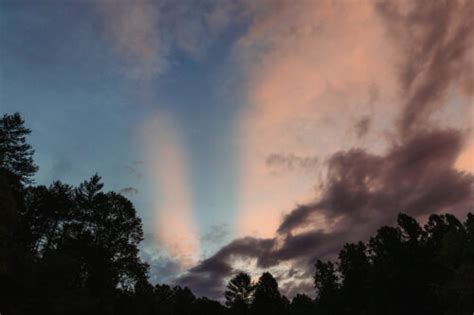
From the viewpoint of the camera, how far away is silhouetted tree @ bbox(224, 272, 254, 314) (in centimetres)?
12206

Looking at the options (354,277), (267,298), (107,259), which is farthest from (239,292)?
(107,259)

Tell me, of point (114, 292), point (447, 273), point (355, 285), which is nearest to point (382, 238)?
point (447, 273)

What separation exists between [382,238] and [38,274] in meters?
68.2

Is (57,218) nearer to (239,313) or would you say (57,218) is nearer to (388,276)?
(388,276)

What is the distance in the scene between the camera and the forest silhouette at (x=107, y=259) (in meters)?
32.4

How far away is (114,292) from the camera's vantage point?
47.4 meters

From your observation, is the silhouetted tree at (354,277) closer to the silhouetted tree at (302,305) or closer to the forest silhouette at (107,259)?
the forest silhouette at (107,259)

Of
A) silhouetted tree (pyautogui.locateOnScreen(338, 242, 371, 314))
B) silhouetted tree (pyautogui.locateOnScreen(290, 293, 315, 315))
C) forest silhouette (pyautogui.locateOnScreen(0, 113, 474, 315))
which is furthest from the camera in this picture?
silhouetted tree (pyautogui.locateOnScreen(290, 293, 315, 315))

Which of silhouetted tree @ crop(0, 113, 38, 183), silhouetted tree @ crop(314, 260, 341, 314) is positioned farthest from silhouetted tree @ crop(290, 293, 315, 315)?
silhouetted tree @ crop(0, 113, 38, 183)

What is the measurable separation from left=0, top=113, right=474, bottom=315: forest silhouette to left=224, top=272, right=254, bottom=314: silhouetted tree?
1088 inches

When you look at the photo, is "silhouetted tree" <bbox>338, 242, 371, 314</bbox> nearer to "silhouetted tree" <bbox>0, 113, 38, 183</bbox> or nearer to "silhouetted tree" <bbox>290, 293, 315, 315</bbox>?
"silhouetted tree" <bbox>290, 293, 315, 315</bbox>

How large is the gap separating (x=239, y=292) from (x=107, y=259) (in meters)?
85.3

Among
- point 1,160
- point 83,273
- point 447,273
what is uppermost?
point 1,160

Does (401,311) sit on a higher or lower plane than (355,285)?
lower
